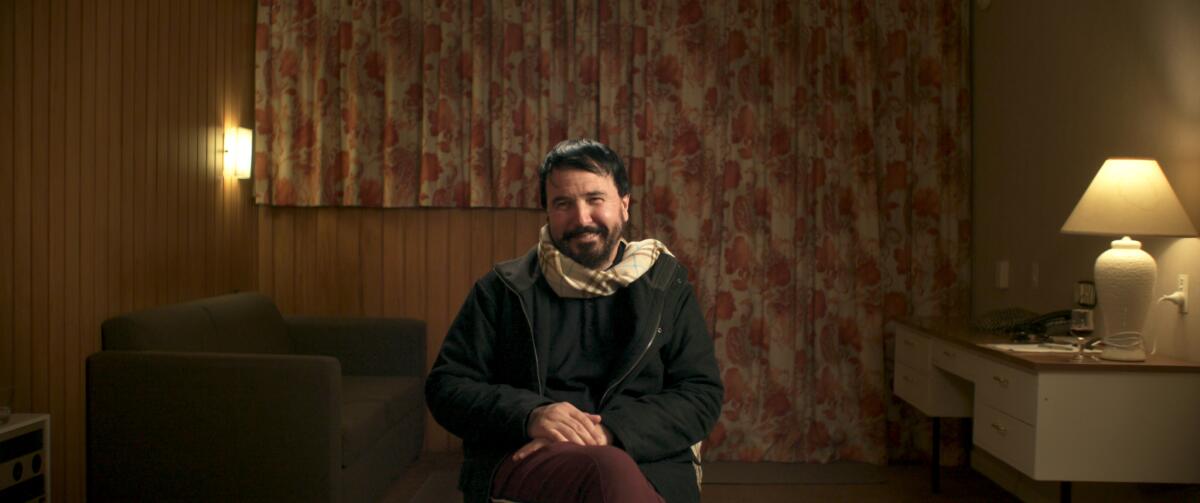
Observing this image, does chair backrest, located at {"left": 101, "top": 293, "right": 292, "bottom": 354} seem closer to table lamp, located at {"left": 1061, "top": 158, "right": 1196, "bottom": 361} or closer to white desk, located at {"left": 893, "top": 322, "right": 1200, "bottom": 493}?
white desk, located at {"left": 893, "top": 322, "right": 1200, "bottom": 493}

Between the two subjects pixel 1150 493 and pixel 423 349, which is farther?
pixel 423 349

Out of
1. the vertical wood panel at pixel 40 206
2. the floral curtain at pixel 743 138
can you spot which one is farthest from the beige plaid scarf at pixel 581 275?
the floral curtain at pixel 743 138

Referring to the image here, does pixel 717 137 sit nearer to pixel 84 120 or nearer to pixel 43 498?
pixel 84 120

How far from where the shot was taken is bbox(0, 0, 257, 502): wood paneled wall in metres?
2.84

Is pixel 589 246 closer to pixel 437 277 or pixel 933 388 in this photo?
pixel 933 388

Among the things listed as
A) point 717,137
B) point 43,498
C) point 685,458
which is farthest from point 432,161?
point 685,458

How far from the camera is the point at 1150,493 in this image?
283 centimetres

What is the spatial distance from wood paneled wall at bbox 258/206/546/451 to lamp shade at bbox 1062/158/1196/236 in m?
2.37

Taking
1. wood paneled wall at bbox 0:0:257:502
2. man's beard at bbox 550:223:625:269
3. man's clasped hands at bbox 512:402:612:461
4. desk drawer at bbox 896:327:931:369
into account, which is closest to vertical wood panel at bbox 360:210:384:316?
wood paneled wall at bbox 0:0:257:502

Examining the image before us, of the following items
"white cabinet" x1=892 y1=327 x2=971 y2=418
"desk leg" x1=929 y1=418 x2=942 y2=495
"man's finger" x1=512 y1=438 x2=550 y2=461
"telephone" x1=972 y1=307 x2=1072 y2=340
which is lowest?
"desk leg" x1=929 y1=418 x2=942 y2=495

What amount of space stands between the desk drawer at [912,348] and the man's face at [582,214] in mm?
1964

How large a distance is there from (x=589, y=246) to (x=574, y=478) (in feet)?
1.89

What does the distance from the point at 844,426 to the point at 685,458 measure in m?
2.63

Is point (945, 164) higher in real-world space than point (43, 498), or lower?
higher
